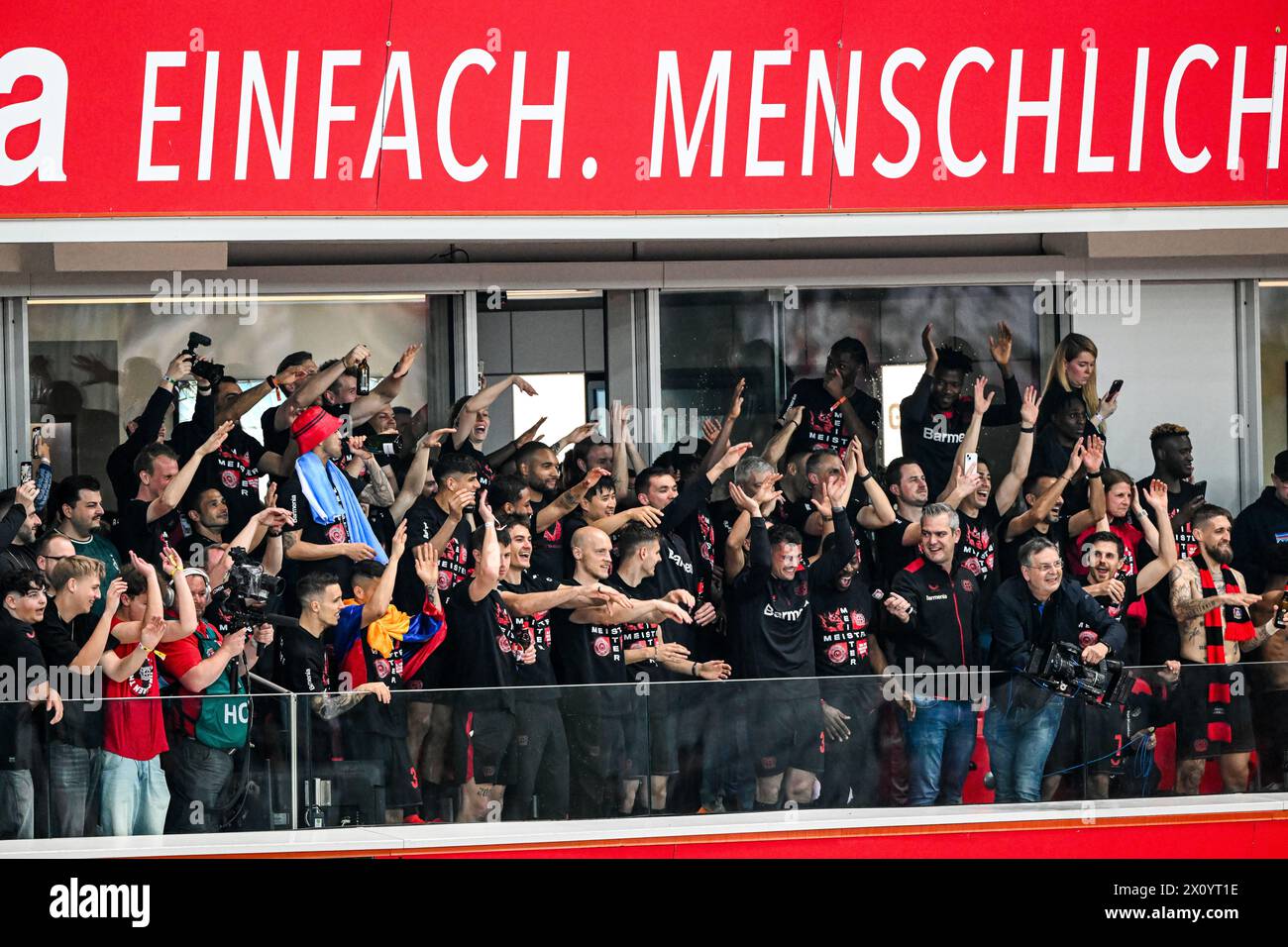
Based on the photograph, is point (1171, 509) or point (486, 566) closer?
point (486, 566)

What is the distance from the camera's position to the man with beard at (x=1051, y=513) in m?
11.8

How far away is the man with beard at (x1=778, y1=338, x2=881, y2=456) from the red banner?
3.62 ft

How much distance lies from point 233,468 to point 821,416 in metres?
3.78

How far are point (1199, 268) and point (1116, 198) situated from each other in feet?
4.81

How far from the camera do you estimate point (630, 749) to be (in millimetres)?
10109

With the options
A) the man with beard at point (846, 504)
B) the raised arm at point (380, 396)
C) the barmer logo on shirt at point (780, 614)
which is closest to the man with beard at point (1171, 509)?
the man with beard at point (846, 504)

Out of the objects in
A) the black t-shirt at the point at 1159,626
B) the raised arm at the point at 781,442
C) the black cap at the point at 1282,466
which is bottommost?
the black t-shirt at the point at 1159,626

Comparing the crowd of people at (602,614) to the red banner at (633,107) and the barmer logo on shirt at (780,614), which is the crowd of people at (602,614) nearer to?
the barmer logo on shirt at (780,614)

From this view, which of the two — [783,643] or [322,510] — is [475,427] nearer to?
[322,510]

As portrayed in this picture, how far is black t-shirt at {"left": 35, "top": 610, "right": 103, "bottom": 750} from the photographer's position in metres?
9.53

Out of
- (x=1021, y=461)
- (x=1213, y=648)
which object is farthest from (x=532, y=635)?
(x=1213, y=648)

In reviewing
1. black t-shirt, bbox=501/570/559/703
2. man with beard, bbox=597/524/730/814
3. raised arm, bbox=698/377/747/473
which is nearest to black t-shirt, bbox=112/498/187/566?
black t-shirt, bbox=501/570/559/703
